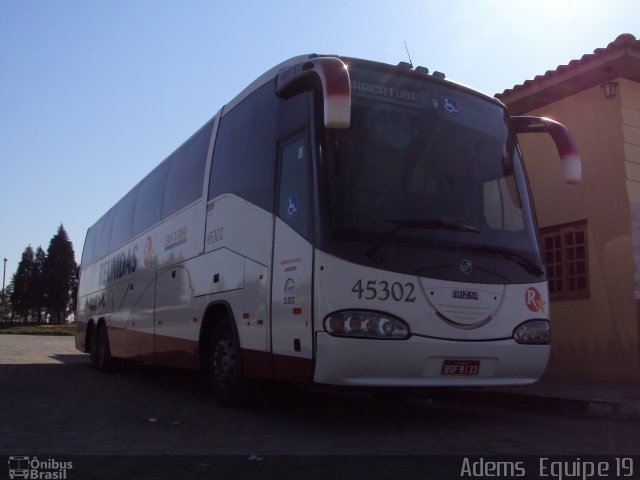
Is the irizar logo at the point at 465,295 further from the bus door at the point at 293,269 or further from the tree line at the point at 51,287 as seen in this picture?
the tree line at the point at 51,287

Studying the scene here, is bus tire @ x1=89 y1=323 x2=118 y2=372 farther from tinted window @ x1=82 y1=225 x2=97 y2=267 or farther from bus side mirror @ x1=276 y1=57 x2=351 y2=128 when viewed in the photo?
bus side mirror @ x1=276 y1=57 x2=351 y2=128

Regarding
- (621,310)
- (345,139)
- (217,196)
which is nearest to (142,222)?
(217,196)

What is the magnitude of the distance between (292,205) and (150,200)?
19.6 ft

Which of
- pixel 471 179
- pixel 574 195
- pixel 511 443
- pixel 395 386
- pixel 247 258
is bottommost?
pixel 511 443

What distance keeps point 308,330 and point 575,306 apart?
6806 mm

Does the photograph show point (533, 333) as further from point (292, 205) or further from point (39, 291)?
point (39, 291)

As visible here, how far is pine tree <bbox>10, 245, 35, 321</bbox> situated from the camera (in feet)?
331

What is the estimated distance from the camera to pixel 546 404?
7.82 m

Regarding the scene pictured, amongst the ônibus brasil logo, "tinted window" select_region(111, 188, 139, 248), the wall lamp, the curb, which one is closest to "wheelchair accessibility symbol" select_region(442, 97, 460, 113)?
the curb

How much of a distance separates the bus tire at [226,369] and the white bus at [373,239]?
0.08 ft

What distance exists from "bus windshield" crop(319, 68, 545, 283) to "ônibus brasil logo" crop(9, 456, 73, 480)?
254cm

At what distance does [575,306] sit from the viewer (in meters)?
10.9

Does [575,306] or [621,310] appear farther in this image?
[575,306]

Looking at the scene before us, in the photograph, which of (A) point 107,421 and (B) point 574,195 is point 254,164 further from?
(B) point 574,195
